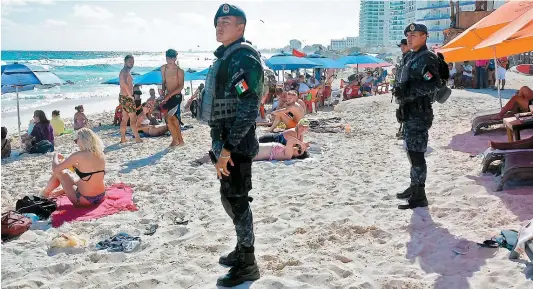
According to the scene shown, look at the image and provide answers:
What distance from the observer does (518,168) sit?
15.0 ft

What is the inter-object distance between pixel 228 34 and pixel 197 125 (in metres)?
9.65

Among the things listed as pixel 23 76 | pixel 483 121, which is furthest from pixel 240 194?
pixel 23 76

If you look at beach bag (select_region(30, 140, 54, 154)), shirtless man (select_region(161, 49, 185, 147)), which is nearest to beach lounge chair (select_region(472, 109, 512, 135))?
shirtless man (select_region(161, 49, 185, 147))

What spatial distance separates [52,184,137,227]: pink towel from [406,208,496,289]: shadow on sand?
3092 millimetres

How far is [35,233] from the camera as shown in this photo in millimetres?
4117

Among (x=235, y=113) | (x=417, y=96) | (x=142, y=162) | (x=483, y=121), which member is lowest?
(x=142, y=162)

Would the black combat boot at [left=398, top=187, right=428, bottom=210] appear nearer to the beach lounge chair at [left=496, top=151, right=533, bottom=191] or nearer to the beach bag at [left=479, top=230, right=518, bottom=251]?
the beach lounge chair at [left=496, top=151, right=533, bottom=191]

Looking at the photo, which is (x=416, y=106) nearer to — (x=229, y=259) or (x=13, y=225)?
(x=229, y=259)

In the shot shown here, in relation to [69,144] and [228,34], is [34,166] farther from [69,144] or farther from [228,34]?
[228,34]

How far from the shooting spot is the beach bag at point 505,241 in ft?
10.7

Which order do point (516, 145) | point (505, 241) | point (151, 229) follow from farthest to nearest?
point (516, 145) < point (151, 229) < point (505, 241)

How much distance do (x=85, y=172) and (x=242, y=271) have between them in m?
2.68

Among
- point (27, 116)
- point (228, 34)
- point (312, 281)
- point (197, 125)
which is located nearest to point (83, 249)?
point (312, 281)

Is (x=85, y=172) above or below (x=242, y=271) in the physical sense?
above
